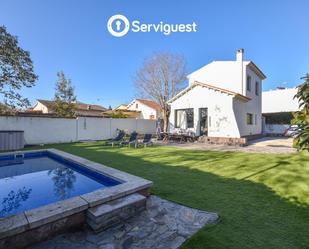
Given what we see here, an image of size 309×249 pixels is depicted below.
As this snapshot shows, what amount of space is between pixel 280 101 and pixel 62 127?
96.6ft

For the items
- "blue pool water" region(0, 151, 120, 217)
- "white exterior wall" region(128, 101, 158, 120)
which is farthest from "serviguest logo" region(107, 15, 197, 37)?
"white exterior wall" region(128, 101, 158, 120)

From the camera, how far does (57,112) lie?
2912 centimetres

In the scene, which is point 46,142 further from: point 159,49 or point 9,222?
point 159,49

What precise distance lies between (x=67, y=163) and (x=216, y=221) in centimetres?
712

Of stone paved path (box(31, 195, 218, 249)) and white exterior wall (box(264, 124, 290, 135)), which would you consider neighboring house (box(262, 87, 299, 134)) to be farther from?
stone paved path (box(31, 195, 218, 249))

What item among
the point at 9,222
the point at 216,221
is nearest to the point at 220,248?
the point at 216,221

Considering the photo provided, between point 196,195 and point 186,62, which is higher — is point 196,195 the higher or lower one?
the lower one

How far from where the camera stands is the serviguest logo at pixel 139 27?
49.5 ft

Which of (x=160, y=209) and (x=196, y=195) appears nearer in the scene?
(x=160, y=209)

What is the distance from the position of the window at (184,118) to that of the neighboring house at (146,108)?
39.6 feet

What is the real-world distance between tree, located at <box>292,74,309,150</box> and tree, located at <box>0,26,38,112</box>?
17226 mm

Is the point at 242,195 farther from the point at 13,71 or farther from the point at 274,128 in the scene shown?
the point at 274,128

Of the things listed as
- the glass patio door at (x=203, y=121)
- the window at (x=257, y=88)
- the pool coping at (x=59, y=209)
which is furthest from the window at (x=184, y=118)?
the pool coping at (x=59, y=209)

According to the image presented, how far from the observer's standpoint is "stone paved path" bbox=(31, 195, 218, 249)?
3.12 meters
